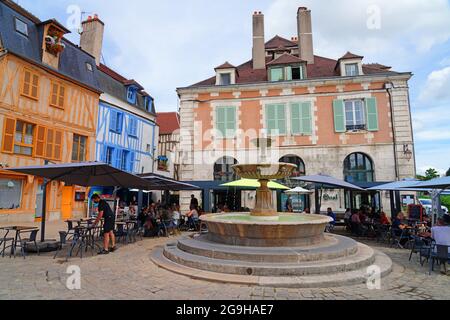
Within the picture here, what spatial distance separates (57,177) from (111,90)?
1305 cm

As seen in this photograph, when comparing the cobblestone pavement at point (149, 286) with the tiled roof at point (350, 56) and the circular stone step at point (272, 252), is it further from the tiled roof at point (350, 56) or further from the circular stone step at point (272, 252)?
the tiled roof at point (350, 56)

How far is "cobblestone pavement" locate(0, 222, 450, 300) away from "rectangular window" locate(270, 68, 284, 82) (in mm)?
12390

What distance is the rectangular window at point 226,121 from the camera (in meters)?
15.8

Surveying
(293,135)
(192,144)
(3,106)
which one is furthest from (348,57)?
(3,106)

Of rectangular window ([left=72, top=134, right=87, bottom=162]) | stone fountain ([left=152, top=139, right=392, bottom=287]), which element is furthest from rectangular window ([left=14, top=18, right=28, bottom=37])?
stone fountain ([left=152, top=139, right=392, bottom=287])

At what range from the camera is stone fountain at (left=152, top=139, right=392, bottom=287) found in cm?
416

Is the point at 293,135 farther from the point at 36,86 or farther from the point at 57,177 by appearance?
the point at 36,86

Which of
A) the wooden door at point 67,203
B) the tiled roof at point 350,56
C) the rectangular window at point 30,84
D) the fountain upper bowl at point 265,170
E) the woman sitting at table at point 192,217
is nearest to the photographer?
the fountain upper bowl at point 265,170

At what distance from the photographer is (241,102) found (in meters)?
15.8

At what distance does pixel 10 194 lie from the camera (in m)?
12.0

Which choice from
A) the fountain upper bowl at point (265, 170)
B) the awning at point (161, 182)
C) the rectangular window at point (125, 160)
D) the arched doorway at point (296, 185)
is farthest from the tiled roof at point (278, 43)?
the fountain upper bowl at point (265, 170)

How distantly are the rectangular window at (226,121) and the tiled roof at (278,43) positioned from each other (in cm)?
722

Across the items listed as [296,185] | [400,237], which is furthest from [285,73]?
[400,237]
